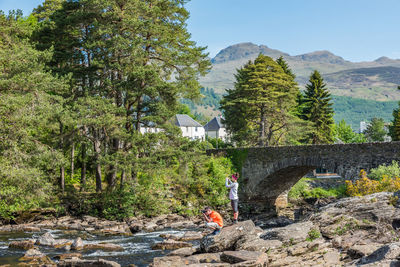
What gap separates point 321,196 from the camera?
44438 millimetres

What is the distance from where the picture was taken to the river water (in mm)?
16797

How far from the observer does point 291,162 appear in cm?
3209

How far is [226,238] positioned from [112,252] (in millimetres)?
5803

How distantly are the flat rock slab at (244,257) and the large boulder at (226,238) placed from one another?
117 cm

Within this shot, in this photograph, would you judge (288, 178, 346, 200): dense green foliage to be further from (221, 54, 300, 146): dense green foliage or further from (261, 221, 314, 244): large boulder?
(261, 221, 314, 244): large boulder

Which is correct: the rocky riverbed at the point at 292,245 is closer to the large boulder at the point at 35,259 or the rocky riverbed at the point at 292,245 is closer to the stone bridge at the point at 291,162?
the large boulder at the point at 35,259

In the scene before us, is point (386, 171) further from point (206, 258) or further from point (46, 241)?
point (46, 241)

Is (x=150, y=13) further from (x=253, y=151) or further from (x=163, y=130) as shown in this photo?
(x=253, y=151)

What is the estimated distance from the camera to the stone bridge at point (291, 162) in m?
27.0

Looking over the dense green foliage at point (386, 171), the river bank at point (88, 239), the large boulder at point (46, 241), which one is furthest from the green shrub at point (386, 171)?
the large boulder at point (46, 241)

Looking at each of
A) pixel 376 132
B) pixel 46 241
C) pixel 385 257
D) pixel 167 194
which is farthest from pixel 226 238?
pixel 376 132

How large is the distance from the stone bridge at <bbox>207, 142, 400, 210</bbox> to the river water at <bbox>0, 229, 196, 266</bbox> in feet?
42.3

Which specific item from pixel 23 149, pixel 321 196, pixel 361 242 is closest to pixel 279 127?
pixel 321 196

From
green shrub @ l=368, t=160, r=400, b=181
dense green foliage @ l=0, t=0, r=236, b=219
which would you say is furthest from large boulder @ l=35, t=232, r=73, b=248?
green shrub @ l=368, t=160, r=400, b=181
